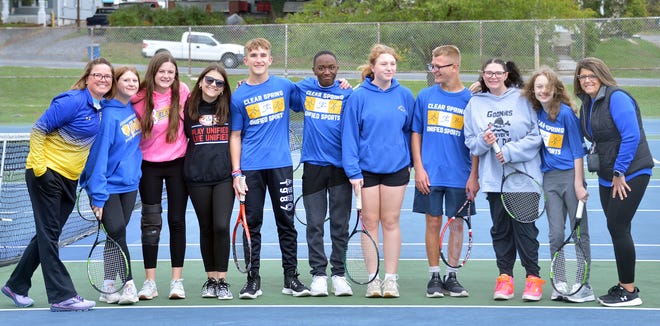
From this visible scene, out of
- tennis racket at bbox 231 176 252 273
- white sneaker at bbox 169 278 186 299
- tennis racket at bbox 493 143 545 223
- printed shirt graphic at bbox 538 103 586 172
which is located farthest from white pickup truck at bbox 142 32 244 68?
printed shirt graphic at bbox 538 103 586 172

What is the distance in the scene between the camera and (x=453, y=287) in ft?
25.9

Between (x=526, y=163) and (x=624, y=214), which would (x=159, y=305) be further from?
(x=624, y=214)

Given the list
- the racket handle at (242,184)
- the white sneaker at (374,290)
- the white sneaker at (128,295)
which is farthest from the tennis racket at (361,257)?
the white sneaker at (128,295)

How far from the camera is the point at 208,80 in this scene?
25.1 ft

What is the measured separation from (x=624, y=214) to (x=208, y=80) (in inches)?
123

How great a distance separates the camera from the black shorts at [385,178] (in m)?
7.80

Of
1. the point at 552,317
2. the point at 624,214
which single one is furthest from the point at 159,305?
the point at 624,214

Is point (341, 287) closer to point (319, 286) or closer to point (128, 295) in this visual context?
point (319, 286)

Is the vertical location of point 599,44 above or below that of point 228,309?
above

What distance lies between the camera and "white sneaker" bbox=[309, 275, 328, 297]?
786cm

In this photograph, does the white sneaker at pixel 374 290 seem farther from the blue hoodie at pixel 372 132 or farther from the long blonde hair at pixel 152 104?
the long blonde hair at pixel 152 104

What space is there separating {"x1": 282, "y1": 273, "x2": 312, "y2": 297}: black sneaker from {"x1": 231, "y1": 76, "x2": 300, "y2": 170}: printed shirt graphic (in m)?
0.87

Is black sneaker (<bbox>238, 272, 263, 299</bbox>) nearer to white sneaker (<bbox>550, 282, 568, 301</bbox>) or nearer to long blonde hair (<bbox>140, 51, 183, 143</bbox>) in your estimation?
long blonde hair (<bbox>140, 51, 183, 143</bbox>)

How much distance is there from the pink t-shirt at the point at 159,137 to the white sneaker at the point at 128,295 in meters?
0.94
